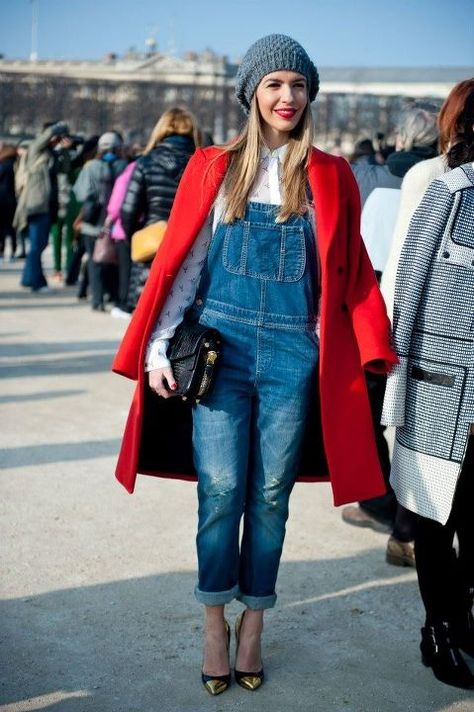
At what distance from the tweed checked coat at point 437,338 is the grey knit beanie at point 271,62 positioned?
0.49m

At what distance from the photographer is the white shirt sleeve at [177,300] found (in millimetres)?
2939

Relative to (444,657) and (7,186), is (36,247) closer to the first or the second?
(7,186)

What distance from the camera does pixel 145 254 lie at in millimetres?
6453

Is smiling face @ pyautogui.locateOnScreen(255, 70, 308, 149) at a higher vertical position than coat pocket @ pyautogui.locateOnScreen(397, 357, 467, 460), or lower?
higher

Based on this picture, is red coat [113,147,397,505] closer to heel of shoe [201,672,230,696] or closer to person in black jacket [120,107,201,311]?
heel of shoe [201,672,230,696]

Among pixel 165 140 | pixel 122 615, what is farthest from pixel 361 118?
pixel 122 615

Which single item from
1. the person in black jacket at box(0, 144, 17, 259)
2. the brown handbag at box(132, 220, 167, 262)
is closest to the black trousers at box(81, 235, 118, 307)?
the person in black jacket at box(0, 144, 17, 259)

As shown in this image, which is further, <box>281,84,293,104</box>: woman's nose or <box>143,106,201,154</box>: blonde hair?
<box>143,106,201,154</box>: blonde hair

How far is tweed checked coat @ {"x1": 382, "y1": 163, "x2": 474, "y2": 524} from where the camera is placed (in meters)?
Result: 3.02

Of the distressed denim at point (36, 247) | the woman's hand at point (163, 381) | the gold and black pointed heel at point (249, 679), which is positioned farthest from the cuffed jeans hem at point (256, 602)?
the distressed denim at point (36, 247)

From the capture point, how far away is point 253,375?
9.55 feet

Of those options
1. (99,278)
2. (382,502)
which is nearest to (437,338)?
(382,502)

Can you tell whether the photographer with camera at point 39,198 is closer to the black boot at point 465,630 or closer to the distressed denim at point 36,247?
the distressed denim at point 36,247

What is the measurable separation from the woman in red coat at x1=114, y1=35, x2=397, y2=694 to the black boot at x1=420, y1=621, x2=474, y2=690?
20.5 inches
